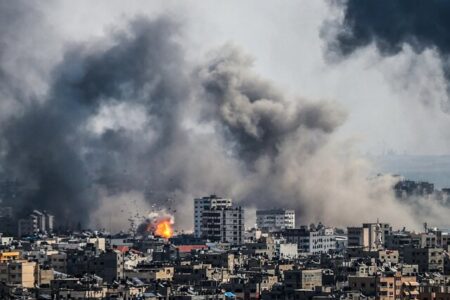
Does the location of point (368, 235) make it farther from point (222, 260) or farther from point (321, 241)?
point (222, 260)

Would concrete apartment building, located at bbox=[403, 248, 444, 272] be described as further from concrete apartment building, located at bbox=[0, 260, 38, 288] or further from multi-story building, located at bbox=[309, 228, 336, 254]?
multi-story building, located at bbox=[309, 228, 336, 254]

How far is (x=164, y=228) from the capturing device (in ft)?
403

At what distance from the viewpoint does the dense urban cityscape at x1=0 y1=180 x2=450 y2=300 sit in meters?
74.3

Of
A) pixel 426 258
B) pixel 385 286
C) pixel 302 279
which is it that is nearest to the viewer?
pixel 385 286

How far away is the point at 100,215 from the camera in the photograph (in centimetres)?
12850

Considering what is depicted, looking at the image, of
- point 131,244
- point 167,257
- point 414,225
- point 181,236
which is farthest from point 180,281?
point 414,225

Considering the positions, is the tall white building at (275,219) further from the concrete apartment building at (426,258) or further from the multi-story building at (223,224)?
the concrete apartment building at (426,258)

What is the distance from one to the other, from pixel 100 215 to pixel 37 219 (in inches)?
266

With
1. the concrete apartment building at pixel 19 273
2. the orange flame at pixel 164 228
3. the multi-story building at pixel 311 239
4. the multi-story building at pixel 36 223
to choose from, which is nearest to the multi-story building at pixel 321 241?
the multi-story building at pixel 311 239

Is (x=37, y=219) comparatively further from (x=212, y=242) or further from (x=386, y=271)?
(x=386, y=271)

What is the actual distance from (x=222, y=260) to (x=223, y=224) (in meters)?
27.6

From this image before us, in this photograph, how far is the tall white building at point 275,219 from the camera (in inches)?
4956

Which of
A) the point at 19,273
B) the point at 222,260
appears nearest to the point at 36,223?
the point at 222,260

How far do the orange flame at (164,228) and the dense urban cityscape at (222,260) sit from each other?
0.10 meters
